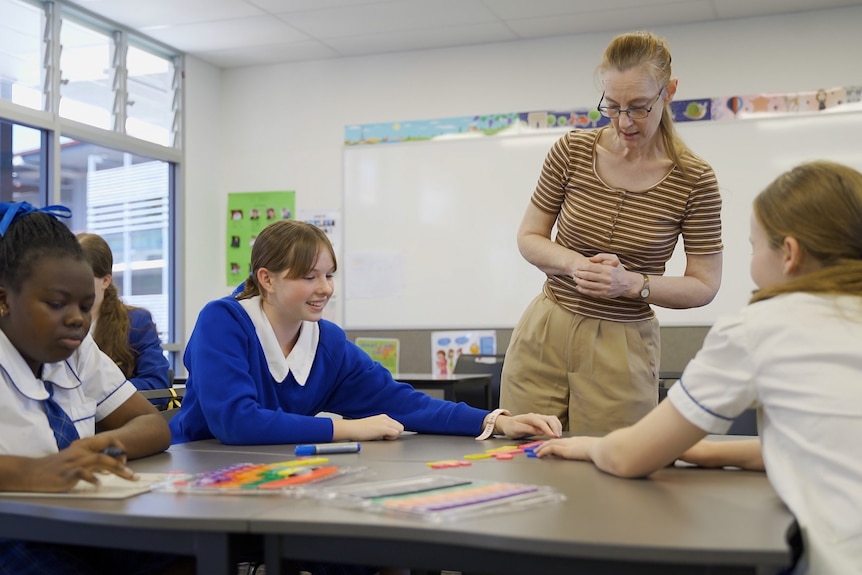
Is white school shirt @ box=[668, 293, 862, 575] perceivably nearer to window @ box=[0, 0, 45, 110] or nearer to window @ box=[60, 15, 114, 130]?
window @ box=[0, 0, 45, 110]

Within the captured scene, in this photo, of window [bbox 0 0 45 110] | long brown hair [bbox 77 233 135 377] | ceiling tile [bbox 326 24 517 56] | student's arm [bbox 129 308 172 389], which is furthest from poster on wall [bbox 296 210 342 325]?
long brown hair [bbox 77 233 135 377]

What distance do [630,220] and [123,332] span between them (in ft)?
6.57

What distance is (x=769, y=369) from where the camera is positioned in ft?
3.84

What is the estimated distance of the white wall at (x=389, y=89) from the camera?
519 cm

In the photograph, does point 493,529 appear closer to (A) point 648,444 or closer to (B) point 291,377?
(A) point 648,444

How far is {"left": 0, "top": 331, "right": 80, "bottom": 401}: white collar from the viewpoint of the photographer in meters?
1.47

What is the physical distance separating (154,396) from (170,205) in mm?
3602

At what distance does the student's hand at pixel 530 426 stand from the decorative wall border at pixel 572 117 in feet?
12.2

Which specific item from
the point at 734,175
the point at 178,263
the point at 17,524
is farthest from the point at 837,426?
the point at 178,263

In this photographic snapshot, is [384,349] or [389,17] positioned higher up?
A: [389,17]

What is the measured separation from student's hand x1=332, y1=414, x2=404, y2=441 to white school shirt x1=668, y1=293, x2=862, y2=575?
2.55 ft

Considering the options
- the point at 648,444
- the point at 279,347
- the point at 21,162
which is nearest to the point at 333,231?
the point at 21,162

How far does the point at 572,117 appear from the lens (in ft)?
18.1

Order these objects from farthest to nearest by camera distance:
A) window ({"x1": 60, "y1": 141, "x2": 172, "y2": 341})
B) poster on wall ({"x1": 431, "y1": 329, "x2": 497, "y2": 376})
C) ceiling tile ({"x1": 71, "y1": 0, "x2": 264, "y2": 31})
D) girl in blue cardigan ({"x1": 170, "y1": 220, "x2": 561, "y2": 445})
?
poster on wall ({"x1": 431, "y1": 329, "x2": 497, "y2": 376}) → window ({"x1": 60, "y1": 141, "x2": 172, "y2": 341}) → ceiling tile ({"x1": 71, "y1": 0, "x2": 264, "y2": 31}) → girl in blue cardigan ({"x1": 170, "y1": 220, "x2": 561, "y2": 445})
